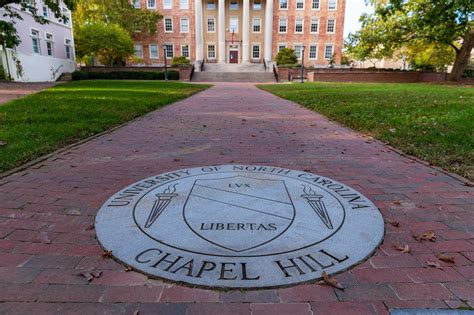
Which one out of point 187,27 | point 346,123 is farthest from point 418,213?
point 187,27

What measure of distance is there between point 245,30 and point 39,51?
24.5 meters

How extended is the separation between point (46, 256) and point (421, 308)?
224 centimetres

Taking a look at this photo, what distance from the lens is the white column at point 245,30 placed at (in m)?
42.8

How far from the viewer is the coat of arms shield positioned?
2346 mm

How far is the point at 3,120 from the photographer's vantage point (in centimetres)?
698

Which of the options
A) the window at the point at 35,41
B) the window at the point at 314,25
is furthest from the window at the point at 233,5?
the window at the point at 35,41

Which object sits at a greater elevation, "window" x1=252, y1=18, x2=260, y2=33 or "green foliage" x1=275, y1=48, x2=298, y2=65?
"window" x1=252, y1=18, x2=260, y2=33

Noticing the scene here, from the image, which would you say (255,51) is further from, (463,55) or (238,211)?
(238,211)

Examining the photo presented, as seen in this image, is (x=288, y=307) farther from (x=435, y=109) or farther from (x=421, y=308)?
(x=435, y=109)

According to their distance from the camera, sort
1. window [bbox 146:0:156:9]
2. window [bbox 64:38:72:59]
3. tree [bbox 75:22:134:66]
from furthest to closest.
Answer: window [bbox 146:0:156:9], tree [bbox 75:22:134:66], window [bbox 64:38:72:59]

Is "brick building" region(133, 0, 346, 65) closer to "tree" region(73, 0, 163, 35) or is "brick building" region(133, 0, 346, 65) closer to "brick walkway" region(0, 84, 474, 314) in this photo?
"tree" region(73, 0, 163, 35)

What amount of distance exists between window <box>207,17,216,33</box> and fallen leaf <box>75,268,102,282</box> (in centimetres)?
4754

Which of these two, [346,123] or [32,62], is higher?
[32,62]

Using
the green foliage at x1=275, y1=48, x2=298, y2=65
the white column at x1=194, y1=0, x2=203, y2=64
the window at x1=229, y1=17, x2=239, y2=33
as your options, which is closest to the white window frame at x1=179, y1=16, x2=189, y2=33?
the white column at x1=194, y1=0, x2=203, y2=64
